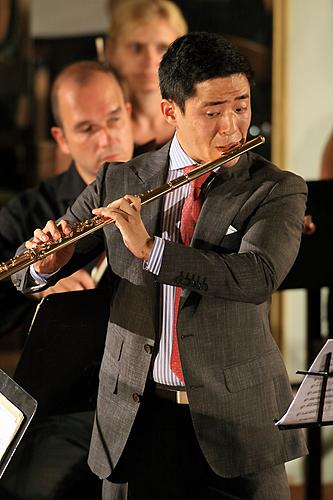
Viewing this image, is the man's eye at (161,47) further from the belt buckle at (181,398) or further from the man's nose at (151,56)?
the belt buckle at (181,398)

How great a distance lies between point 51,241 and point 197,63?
495 millimetres

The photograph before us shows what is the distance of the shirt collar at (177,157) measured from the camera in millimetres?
2246

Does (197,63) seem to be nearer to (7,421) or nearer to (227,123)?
(227,123)

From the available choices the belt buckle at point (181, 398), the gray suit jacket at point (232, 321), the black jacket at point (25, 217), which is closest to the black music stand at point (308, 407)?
the gray suit jacket at point (232, 321)

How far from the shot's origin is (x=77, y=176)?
328 cm

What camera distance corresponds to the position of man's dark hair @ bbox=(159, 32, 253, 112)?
6.97ft

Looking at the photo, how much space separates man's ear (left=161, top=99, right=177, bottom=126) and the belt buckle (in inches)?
23.7

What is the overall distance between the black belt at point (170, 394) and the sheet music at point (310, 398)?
0.26 m

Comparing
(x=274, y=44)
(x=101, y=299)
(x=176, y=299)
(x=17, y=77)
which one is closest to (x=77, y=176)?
(x=101, y=299)

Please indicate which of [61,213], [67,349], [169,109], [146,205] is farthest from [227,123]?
[61,213]

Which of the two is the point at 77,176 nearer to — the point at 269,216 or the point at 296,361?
the point at 269,216

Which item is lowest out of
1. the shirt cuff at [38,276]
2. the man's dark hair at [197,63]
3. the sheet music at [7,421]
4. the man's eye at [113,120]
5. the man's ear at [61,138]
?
the sheet music at [7,421]

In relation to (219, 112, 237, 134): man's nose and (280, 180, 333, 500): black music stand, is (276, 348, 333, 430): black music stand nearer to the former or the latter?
(219, 112, 237, 134): man's nose

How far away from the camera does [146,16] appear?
4.07m
